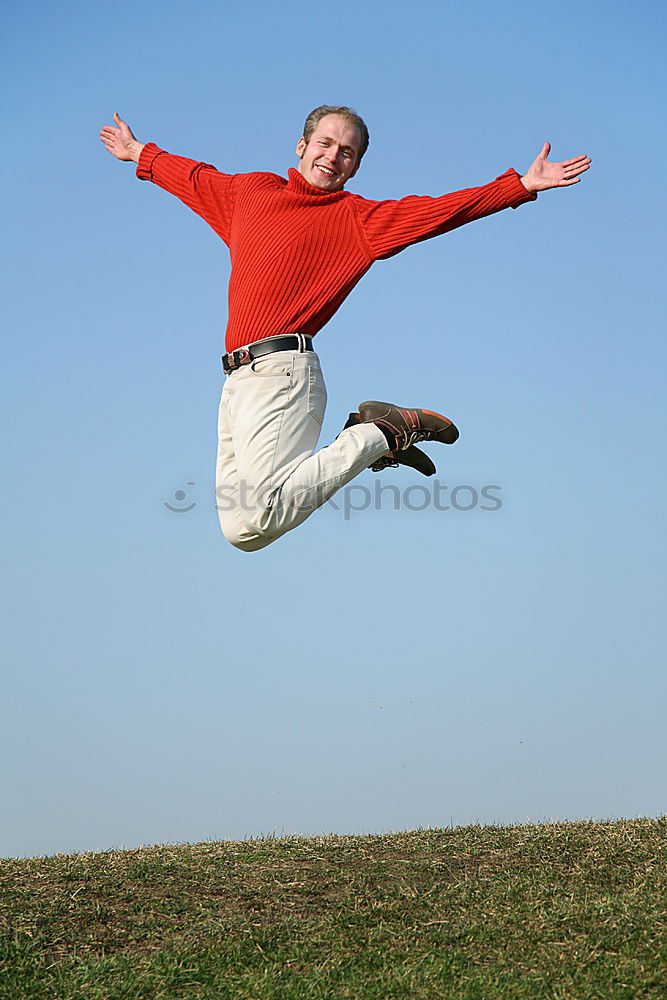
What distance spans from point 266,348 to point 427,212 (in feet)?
4.21

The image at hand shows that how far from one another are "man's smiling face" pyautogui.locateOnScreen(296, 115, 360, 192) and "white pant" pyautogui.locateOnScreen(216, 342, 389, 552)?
47.2 inches

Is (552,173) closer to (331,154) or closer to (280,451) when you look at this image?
(331,154)

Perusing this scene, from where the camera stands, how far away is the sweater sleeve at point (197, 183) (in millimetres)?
7199

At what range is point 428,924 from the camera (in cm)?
673

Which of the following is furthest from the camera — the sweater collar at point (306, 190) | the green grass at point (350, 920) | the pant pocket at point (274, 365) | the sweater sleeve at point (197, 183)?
the sweater sleeve at point (197, 183)

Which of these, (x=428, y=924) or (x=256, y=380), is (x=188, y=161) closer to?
(x=256, y=380)

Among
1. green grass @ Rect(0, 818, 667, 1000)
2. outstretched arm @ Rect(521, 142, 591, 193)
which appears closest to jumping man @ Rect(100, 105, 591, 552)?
outstretched arm @ Rect(521, 142, 591, 193)

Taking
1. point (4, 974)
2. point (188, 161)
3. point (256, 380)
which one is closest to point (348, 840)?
point (4, 974)

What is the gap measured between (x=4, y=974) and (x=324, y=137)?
5.51 m

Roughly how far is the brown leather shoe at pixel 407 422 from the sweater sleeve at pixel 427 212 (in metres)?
0.97

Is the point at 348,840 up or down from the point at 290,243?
down

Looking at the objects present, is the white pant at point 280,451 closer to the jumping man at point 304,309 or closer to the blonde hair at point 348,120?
the jumping man at point 304,309

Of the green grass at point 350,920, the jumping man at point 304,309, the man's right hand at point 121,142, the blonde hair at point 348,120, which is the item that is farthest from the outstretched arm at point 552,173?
the green grass at point 350,920

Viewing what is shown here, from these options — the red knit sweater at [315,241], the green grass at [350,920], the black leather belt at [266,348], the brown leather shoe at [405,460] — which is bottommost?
the green grass at [350,920]
